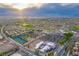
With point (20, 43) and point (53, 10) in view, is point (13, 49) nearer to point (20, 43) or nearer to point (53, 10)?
point (20, 43)

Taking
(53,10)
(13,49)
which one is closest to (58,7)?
(53,10)

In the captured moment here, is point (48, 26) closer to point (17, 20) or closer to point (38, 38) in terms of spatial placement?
point (38, 38)

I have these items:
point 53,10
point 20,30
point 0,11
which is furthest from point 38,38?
point 0,11

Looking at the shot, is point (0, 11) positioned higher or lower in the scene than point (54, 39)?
higher

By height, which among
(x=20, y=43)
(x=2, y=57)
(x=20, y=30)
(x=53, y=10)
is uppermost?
(x=53, y=10)

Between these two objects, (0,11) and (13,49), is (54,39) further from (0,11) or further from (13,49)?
(0,11)

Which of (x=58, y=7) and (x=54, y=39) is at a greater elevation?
(x=58, y=7)

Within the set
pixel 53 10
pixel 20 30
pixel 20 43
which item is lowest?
pixel 20 43

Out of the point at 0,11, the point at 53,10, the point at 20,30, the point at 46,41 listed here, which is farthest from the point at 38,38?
the point at 0,11
